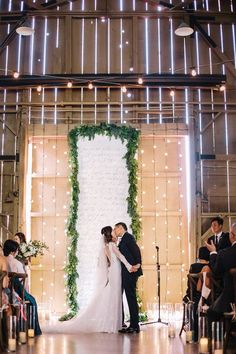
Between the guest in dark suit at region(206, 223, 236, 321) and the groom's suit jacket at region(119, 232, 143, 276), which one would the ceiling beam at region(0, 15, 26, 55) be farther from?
the guest in dark suit at region(206, 223, 236, 321)

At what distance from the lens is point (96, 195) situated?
11.2m

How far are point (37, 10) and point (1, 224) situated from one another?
178 inches

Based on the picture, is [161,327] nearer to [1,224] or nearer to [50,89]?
[1,224]

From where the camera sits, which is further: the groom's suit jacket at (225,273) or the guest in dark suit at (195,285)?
the guest in dark suit at (195,285)

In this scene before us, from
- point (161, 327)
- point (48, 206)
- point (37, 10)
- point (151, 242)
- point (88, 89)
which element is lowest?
point (161, 327)

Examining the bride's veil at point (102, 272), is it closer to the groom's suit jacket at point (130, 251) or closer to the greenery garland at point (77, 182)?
the groom's suit jacket at point (130, 251)

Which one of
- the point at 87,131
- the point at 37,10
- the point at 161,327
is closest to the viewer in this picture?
the point at 161,327

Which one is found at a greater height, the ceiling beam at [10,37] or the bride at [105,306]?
the ceiling beam at [10,37]

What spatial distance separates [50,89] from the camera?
471 inches

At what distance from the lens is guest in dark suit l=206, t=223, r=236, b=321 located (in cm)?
577

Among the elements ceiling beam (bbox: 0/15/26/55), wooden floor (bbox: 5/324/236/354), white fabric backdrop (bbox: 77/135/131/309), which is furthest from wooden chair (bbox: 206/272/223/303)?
ceiling beam (bbox: 0/15/26/55)

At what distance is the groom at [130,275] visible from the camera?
847cm

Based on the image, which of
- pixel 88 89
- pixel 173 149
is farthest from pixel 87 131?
pixel 173 149

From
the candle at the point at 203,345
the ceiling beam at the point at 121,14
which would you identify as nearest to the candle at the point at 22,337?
the candle at the point at 203,345
